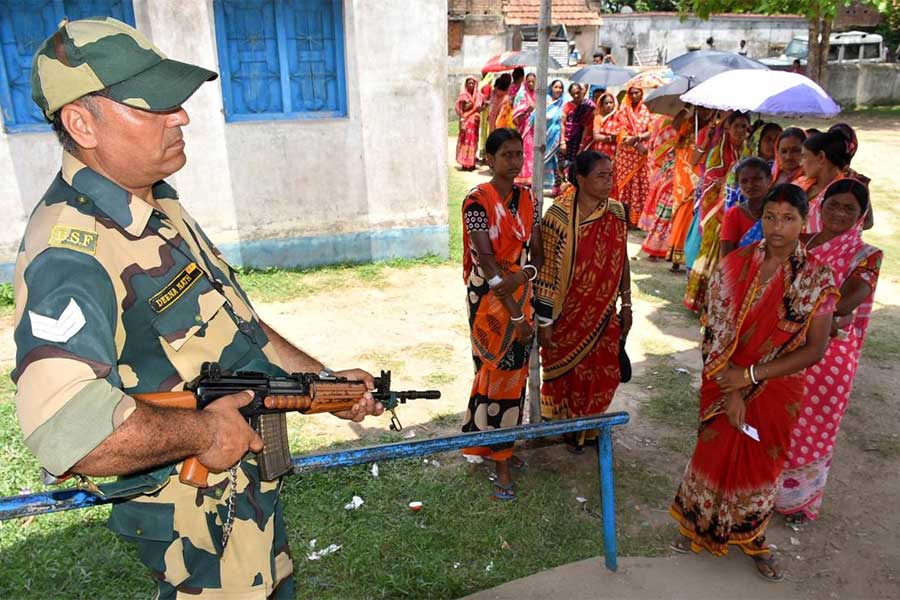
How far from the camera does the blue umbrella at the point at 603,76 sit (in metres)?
10.7

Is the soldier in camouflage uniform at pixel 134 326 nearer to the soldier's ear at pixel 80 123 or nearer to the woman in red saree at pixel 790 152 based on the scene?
the soldier's ear at pixel 80 123

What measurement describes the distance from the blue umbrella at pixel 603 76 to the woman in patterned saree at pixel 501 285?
7965 millimetres

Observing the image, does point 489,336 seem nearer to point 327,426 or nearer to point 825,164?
point 327,426

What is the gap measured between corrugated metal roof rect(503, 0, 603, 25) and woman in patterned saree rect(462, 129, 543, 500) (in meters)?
21.3

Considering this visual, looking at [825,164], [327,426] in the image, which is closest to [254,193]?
[327,426]

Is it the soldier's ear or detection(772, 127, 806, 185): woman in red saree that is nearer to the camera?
the soldier's ear

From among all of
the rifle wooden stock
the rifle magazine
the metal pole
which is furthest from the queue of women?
the rifle magazine

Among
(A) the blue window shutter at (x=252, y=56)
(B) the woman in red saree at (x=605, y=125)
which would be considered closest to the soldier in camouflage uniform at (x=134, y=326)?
(A) the blue window shutter at (x=252, y=56)

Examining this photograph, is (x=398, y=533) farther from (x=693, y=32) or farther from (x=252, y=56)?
(x=693, y=32)

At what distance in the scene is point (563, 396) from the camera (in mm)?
3957

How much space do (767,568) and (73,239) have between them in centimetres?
306

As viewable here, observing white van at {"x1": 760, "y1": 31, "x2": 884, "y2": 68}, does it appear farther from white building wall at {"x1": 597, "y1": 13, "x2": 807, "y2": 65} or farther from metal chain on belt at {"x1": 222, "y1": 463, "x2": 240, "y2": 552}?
metal chain on belt at {"x1": 222, "y1": 463, "x2": 240, "y2": 552}

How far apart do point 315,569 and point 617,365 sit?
6.45ft

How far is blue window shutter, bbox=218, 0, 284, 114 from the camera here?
6355mm
